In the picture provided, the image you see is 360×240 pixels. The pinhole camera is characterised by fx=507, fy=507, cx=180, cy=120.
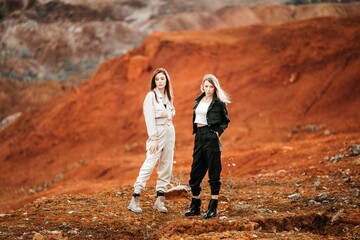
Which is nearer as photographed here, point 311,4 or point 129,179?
point 129,179

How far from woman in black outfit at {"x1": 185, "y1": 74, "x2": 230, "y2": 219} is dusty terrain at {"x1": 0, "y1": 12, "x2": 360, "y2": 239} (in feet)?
1.33

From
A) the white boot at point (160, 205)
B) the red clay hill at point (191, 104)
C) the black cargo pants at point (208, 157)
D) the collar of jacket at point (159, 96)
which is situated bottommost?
the red clay hill at point (191, 104)

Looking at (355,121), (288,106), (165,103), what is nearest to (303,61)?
(288,106)

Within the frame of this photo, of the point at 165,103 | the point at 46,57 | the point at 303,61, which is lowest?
the point at 46,57

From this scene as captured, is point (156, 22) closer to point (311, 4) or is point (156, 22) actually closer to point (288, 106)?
point (311, 4)

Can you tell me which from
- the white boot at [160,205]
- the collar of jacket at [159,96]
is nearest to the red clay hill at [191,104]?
the white boot at [160,205]

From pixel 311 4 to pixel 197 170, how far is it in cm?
5960

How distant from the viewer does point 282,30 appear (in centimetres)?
2484

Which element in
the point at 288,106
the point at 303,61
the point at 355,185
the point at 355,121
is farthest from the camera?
the point at 303,61

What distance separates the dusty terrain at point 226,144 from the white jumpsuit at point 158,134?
54cm

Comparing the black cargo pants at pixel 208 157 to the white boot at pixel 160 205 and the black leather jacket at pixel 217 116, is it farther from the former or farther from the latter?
the white boot at pixel 160 205

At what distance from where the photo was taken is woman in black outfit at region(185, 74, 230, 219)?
6.36 m

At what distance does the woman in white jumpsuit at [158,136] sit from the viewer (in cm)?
664

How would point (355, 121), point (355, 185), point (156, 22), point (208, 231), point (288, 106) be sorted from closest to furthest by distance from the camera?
→ 1. point (208, 231)
2. point (355, 185)
3. point (355, 121)
4. point (288, 106)
5. point (156, 22)
